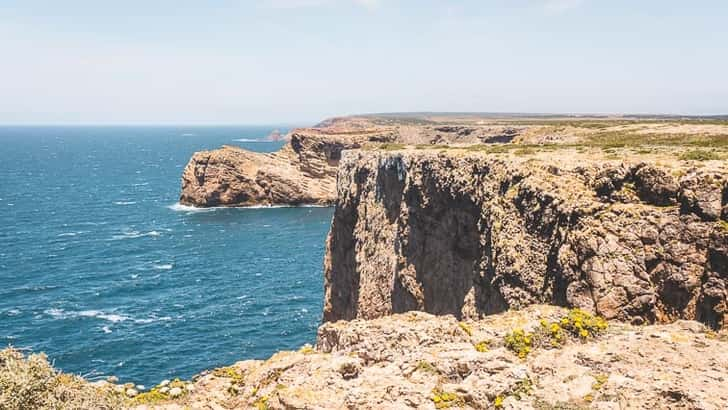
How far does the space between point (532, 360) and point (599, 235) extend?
28.4ft

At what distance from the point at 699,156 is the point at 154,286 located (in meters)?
74.8

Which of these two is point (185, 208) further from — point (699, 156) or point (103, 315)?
point (699, 156)

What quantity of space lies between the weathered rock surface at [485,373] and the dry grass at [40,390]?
3034mm

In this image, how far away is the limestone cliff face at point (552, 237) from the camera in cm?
2444

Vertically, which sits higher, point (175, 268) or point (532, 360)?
point (532, 360)

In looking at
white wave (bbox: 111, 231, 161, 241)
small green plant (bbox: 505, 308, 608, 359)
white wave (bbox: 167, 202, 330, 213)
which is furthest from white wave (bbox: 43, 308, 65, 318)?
white wave (bbox: 167, 202, 330, 213)

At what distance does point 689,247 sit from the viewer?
2464 centimetres

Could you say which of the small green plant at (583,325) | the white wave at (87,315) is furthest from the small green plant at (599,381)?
the white wave at (87,315)

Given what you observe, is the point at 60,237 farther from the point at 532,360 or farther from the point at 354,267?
the point at 532,360

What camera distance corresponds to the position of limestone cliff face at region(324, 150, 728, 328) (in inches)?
962

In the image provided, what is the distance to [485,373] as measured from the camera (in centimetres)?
1964

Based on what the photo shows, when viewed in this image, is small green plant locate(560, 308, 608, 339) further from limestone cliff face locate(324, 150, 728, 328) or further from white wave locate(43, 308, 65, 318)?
white wave locate(43, 308, 65, 318)

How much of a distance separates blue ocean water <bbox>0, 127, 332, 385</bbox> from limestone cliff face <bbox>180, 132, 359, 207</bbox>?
14590 mm

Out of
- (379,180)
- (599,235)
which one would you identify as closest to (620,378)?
(599,235)
